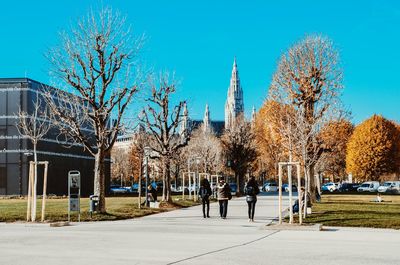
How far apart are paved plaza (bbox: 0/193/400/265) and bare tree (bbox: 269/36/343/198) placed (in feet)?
60.3

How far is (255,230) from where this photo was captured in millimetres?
17828

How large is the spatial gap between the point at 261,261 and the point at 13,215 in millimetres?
15935

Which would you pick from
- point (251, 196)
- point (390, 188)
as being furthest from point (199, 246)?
point (390, 188)

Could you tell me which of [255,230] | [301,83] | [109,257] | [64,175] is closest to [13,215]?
[255,230]

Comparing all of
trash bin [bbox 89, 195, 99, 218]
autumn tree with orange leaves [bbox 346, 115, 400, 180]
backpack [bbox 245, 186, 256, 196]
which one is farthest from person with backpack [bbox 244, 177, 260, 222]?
autumn tree with orange leaves [bbox 346, 115, 400, 180]

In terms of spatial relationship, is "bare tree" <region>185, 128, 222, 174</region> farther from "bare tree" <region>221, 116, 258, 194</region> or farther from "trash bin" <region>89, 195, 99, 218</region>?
"trash bin" <region>89, 195, 99, 218</region>

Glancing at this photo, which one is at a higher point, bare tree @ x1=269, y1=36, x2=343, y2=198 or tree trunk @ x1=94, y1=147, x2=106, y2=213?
bare tree @ x1=269, y1=36, x2=343, y2=198

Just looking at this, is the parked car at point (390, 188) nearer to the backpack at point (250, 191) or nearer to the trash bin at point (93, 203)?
the backpack at point (250, 191)

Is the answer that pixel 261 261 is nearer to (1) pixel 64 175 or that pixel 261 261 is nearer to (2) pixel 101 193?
(2) pixel 101 193

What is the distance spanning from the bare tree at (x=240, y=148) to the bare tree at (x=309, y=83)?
23953mm

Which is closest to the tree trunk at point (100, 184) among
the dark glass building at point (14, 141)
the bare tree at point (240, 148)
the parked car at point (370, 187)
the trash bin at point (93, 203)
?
the trash bin at point (93, 203)

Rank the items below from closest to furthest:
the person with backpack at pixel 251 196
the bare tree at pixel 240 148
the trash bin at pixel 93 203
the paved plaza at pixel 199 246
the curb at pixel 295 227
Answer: the paved plaza at pixel 199 246, the curb at pixel 295 227, the person with backpack at pixel 251 196, the trash bin at pixel 93 203, the bare tree at pixel 240 148

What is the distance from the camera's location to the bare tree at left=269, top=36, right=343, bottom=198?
1414 inches

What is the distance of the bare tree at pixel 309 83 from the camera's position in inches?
1414
